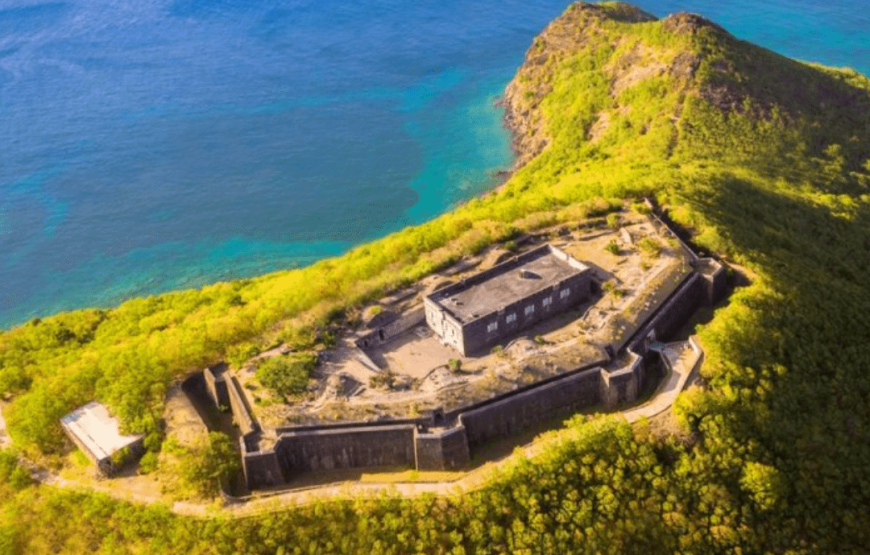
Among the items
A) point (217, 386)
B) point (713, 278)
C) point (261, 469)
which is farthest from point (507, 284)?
point (217, 386)

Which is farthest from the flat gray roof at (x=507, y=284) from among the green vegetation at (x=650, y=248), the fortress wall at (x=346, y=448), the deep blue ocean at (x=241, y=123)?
the deep blue ocean at (x=241, y=123)

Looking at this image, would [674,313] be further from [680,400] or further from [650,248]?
[680,400]

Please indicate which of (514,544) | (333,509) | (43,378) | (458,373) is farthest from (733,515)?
(43,378)

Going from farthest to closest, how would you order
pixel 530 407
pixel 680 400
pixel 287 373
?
pixel 287 373 < pixel 530 407 < pixel 680 400

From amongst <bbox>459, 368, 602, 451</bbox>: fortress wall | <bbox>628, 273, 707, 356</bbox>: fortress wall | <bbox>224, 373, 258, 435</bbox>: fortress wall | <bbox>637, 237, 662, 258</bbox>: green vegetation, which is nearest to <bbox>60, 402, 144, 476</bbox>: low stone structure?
<bbox>224, 373, 258, 435</bbox>: fortress wall

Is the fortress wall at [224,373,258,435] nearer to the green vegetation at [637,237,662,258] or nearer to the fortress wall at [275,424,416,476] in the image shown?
the fortress wall at [275,424,416,476]

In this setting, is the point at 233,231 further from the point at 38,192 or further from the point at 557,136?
the point at 557,136

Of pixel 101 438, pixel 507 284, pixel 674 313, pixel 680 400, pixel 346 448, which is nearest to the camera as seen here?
pixel 346 448

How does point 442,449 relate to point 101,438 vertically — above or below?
above
